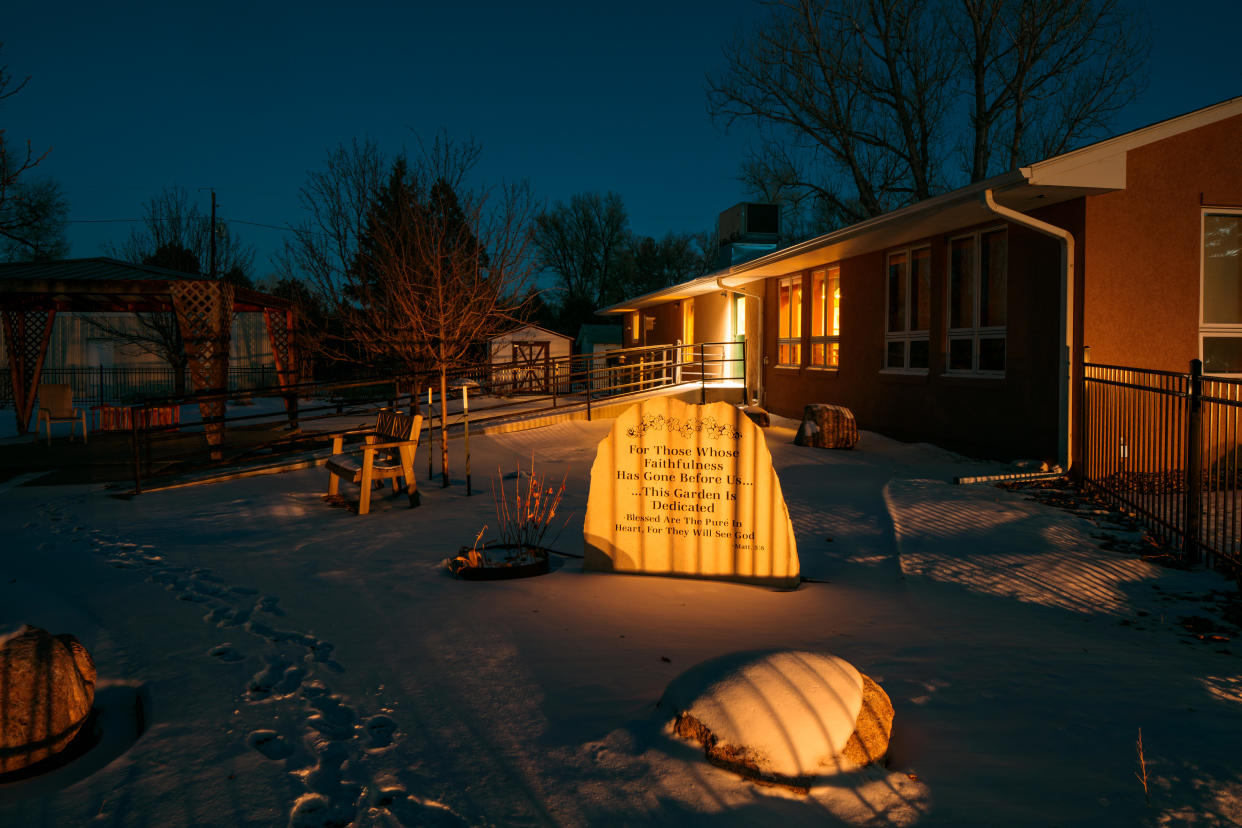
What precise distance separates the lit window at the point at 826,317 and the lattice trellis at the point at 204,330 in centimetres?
1050

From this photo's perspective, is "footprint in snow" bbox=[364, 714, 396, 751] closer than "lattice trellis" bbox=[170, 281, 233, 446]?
Yes

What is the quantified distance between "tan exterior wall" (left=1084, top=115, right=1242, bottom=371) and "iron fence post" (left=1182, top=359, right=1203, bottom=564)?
3122 millimetres

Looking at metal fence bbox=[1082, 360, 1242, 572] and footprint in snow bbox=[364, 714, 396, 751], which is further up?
metal fence bbox=[1082, 360, 1242, 572]

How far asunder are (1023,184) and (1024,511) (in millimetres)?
3319

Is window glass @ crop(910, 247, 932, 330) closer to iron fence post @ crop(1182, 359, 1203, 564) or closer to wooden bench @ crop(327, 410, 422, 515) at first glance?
iron fence post @ crop(1182, 359, 1203, 564)

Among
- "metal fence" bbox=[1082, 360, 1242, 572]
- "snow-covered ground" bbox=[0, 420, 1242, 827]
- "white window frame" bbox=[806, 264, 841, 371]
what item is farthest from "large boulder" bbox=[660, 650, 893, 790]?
"white window frame" bbox=[806, 264, 841, 371]

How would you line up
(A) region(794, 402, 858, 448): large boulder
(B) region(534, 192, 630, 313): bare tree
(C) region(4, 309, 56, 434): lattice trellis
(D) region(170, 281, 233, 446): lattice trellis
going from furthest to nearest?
(B) region(534, 192, 630, 313): bare tree
(C) region(4, 309, 56, 434): lattice trellis
(D) region(170, 281, 233, 446): lattice trellis
(A) region(794, 402, 858, 448): large boulder

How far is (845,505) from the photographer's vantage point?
832cm

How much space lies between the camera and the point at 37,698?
3.13m

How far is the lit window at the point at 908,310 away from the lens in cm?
1206

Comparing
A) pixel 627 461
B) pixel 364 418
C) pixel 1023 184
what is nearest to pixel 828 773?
pixel 627 461

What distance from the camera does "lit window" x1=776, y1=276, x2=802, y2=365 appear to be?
54.9ft

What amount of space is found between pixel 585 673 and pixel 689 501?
2.08 metres

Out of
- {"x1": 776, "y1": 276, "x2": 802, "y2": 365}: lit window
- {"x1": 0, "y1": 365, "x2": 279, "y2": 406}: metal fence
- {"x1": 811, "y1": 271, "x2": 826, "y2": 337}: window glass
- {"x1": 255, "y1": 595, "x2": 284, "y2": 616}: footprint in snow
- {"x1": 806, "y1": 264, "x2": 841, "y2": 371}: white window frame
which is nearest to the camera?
{"x1": 255, "y1": 595, "x2": 284, "y2": 616}: footprint in snow
